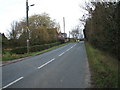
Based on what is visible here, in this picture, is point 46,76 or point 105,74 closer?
point 105,74

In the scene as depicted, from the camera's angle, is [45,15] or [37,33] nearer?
[37,33]

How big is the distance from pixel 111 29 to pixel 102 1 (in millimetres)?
6126

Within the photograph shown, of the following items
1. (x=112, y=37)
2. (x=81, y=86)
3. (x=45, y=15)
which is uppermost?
(x=45, y=15)

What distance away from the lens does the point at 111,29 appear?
12258 millimetres

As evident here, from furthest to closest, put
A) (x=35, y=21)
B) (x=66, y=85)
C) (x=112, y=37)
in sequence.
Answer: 1. (x=35, y=21)
2. (x=112, y=37)
3. (x=66, y=85)

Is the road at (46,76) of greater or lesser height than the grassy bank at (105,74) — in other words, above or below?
below

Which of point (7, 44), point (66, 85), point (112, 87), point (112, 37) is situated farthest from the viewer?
point (7, 44)

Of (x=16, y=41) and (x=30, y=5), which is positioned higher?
(x=30, y=5)

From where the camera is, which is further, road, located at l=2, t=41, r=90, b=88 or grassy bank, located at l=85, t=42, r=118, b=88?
road, located at l=2, t=41, r=90, b=88

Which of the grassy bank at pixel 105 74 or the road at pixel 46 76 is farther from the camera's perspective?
the road at pixel 46 76

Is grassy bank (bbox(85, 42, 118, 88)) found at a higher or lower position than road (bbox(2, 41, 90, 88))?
higher

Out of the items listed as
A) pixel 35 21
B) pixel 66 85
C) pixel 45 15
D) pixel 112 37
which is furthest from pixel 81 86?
pixel 45 15

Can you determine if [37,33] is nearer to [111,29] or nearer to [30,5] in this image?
[30,5]

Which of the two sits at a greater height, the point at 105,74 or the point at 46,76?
the point at 105,74
